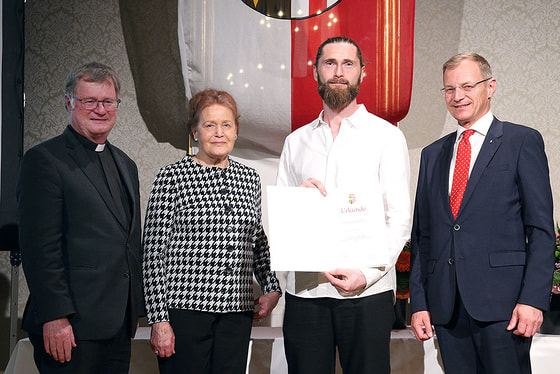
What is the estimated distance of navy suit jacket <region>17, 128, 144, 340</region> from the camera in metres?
1.64

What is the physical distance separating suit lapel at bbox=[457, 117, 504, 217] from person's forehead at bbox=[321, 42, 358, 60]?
1.76 ft

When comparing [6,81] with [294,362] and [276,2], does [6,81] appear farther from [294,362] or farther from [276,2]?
[294,362]

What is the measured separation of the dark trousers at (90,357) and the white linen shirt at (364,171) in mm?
598

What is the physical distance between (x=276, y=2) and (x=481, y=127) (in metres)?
1.29

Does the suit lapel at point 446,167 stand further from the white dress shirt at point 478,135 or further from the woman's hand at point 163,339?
the woman's hand at point 163,339

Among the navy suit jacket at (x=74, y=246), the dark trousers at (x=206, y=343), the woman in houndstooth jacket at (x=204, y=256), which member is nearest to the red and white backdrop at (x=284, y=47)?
the woman in houndstooth jacket at (x=204, y=256)

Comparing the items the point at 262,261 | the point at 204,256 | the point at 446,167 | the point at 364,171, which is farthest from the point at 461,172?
the point at 204,256

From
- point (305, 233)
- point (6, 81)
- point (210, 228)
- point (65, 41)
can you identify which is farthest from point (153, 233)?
point (65, 41)

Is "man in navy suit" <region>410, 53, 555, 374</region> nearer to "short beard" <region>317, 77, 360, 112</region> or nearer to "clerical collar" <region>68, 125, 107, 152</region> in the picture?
"short beard" <region>317, 77, 360, 112</region>

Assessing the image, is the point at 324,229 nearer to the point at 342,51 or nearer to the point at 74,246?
the point at 342,51

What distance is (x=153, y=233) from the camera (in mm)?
1887

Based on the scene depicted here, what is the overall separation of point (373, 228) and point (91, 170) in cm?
93

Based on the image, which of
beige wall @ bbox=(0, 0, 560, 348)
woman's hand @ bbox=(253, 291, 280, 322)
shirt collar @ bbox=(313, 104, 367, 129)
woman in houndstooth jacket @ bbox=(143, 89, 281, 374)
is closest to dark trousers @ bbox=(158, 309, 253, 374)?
woman in houndstooth jacket @ bbox=(143, 89, 281, 374)

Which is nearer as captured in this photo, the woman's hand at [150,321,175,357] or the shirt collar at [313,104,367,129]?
the woman's hand at [150,321,175,357]
